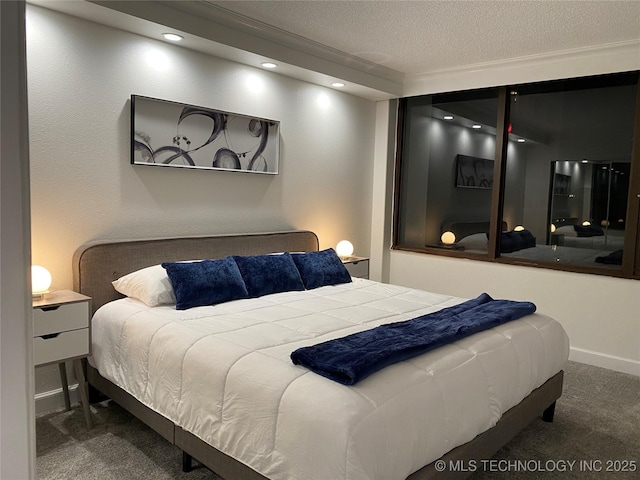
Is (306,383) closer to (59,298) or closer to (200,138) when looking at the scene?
(59,298)

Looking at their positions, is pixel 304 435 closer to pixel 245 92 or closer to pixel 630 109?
pixel 245 92

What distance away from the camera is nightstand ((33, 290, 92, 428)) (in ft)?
8.65

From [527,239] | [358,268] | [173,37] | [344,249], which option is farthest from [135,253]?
[527,239]

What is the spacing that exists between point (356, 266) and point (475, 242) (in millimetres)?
1264

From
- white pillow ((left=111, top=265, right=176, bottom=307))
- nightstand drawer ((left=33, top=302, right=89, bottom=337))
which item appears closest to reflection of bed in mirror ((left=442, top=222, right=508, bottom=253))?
white pillow ((left=111, top=265, right=176, bottom=307))

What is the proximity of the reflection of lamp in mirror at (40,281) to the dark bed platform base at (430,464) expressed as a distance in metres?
0.62

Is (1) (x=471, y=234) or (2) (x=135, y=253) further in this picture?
(1) (x=471, y=234)

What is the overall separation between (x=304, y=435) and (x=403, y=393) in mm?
432

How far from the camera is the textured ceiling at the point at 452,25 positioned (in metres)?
3.20

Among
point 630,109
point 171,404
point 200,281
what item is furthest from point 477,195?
point 171,404

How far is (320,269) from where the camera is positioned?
13.0ft

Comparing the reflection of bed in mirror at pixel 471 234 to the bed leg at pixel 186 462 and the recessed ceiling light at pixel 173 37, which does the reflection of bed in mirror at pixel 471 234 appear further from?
the bed leg at pixel 186 462

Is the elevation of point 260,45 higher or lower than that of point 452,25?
lower

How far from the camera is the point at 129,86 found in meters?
3.38
